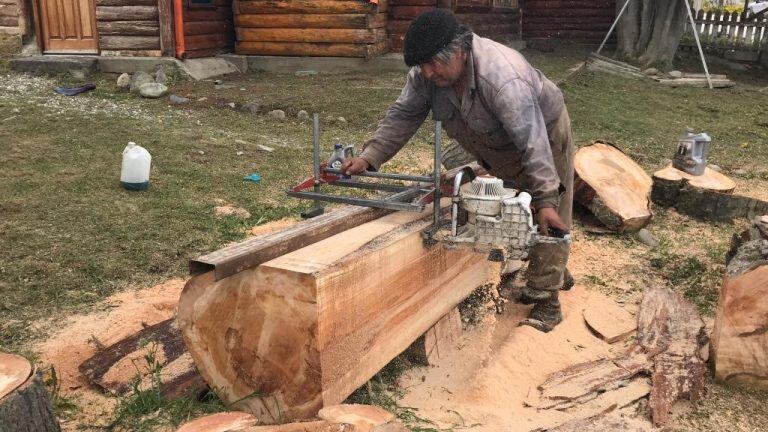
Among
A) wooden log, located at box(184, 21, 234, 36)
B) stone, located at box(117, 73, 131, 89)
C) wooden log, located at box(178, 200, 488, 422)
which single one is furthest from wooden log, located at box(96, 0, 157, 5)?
wooden log, located at box(178, 200, 488, 422)

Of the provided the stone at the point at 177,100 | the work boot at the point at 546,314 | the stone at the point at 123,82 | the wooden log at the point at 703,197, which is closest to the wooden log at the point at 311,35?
the stone at the point at 123,82

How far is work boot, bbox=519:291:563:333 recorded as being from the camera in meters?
4.04

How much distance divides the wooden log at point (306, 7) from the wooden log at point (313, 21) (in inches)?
3.0

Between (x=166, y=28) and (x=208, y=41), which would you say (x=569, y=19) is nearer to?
(x=208, y=41)

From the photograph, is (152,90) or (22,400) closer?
(22,400)

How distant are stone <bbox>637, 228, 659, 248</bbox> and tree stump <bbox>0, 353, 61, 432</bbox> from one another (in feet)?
14.9

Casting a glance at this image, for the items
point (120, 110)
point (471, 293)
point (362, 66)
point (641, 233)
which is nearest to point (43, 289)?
point (471, 293)

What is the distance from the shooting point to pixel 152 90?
33.7ft

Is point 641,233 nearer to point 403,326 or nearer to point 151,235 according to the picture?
point 403,326

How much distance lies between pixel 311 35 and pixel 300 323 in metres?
11.0

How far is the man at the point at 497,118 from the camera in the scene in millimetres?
3227

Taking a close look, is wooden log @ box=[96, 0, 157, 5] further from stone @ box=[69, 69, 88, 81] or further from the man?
the man

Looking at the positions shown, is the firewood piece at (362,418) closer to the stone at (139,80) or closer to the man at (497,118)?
the man at (497,118)

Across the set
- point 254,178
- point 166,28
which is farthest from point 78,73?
point 254,178
